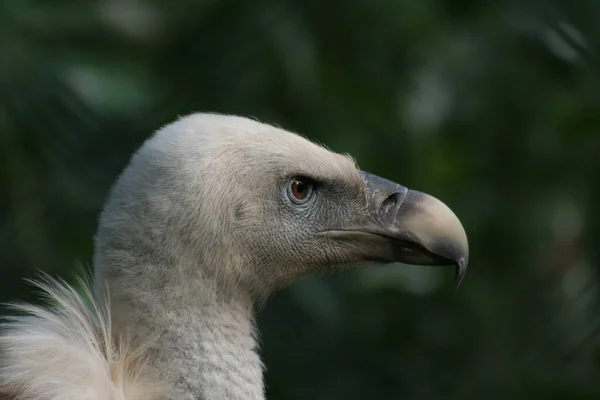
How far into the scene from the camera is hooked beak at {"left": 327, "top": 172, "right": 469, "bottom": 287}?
305 cm

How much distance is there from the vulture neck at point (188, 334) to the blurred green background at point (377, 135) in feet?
6.07

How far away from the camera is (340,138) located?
513cm

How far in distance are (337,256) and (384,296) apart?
2.26 meters

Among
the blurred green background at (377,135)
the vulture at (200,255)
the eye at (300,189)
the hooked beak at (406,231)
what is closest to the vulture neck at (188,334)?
the vulture at (200,255)

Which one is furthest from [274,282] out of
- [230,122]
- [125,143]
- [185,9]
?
[185,9]

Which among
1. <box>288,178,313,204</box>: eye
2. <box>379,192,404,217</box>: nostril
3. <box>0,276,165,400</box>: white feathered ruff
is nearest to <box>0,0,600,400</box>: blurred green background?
<box>379,192,404,217</box>: nostril

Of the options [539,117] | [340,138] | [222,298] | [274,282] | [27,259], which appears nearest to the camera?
[222,298]

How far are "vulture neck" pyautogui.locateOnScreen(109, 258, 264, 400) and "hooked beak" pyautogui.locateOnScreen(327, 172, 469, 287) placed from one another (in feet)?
1.50

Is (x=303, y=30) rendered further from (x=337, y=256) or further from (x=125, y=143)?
(x=337, y=256)

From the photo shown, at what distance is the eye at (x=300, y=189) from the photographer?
3.07 metres

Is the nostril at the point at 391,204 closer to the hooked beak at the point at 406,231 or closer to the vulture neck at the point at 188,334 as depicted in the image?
the hooked beak at the point at 406,231

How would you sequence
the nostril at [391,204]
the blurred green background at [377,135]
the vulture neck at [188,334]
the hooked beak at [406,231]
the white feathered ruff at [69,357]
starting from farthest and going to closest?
the blurred green background at [377,135] → the nostril at [391,204] → the hooked beak at [406,231] → the vulture neck at [188,334] → the white feathered ruff at [69,357]

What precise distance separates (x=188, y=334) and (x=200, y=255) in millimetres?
192

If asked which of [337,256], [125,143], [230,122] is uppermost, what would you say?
[230,122]
